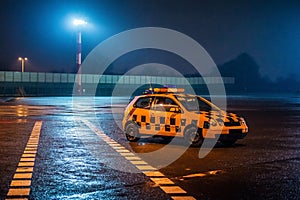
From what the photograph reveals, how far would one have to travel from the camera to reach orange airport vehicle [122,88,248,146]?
12914 mm

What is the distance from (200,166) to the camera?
9758 mm

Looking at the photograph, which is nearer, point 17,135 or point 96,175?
point 96,175

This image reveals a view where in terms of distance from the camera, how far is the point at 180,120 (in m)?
13.3

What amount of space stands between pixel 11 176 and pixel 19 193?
1.44 m

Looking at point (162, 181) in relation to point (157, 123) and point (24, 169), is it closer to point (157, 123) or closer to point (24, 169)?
point (24, 169)

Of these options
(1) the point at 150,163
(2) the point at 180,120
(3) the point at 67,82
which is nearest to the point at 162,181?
(1) the point at 150,163

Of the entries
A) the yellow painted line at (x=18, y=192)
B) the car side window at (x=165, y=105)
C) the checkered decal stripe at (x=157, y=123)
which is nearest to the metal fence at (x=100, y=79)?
the checkered decal stripe at (x=157, y=123)

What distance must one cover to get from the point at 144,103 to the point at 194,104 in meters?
1.56

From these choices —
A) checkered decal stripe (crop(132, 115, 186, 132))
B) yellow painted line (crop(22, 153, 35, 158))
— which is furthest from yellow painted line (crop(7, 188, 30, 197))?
checkered decal stripe (crop(132, 115, 186, 132))

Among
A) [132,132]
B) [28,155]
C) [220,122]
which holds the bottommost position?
[28,155]

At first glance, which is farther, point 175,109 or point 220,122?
point 175,109

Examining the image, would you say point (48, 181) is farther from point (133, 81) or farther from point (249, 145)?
point (133, 81)

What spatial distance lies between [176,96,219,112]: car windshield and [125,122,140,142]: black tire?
1.58 metres

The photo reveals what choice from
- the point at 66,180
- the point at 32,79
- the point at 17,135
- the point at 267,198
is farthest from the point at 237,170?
the point at 32,79
